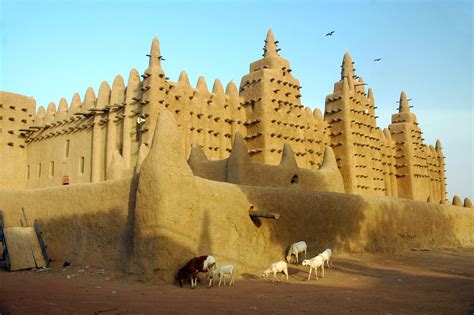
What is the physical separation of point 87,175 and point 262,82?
1257cm

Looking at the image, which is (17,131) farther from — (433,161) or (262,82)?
(433,161)

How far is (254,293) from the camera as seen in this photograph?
9938 mm

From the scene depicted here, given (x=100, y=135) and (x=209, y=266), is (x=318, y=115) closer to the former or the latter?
(x=100, y=135)

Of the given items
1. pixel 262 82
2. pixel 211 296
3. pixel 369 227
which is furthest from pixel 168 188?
pixel 262 82

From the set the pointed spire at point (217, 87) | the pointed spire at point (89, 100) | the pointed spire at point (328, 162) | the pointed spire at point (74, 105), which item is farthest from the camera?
the pointed spire at point (74, 105)

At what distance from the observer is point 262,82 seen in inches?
1173

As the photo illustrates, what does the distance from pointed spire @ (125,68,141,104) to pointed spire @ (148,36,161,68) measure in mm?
1458

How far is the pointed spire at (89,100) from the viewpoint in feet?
95.2

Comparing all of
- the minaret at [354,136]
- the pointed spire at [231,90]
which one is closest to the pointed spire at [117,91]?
the pointed spire at [231,90]

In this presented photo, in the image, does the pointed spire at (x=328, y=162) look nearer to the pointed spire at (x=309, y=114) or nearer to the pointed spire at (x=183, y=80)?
the pointed spire at (x=183, y=80)

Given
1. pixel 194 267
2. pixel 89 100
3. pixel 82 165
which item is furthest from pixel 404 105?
pixel 194 267

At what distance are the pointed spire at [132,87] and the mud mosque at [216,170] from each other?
0.32 ft

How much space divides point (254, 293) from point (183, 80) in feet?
64.3

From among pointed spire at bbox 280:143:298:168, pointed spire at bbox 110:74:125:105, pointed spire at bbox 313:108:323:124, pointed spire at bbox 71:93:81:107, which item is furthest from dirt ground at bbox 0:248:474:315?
pointed spire at bbox 313:108:323:124
